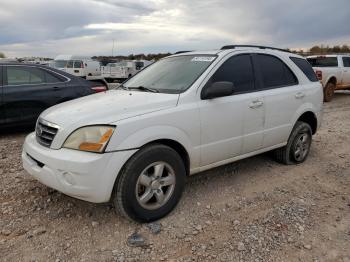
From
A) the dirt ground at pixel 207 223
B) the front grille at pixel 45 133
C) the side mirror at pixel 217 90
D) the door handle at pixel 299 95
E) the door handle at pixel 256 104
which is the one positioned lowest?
the dirt ground at pixel 207 223

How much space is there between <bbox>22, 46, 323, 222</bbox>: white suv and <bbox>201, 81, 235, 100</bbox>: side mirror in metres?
0.01

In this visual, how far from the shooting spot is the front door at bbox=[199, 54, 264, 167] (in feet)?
12.7

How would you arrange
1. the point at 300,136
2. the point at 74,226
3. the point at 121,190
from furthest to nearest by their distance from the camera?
1. the point at 300,136
2. the point at 74,226
3. the point at 121,190

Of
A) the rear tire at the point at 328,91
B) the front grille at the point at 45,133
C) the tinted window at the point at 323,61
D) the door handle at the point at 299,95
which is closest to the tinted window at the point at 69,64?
the tinted window at the point at 323,61

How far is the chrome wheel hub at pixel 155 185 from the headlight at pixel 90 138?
0.49 meters

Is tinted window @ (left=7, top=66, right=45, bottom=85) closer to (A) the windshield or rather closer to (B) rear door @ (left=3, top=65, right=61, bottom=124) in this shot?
(B) rear door @ (left=3, top=65, right=61, bottom=124)

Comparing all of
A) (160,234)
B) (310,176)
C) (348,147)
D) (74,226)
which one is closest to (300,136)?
(310,176)

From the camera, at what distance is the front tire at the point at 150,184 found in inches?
127

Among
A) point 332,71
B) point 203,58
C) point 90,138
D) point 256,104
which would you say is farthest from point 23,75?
point 332,71

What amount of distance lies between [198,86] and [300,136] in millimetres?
2251

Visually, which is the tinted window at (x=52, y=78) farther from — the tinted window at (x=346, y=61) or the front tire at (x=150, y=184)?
the tinted window at (x=346, y=61)

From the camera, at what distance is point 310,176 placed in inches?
193

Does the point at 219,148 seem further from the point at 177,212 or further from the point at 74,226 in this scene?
the point at 74,226

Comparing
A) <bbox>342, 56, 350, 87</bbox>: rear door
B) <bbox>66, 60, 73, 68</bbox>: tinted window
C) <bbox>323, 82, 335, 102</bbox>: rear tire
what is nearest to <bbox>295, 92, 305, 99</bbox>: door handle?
<bbox>323, 82, 335, 102</bbox>: rear tire
